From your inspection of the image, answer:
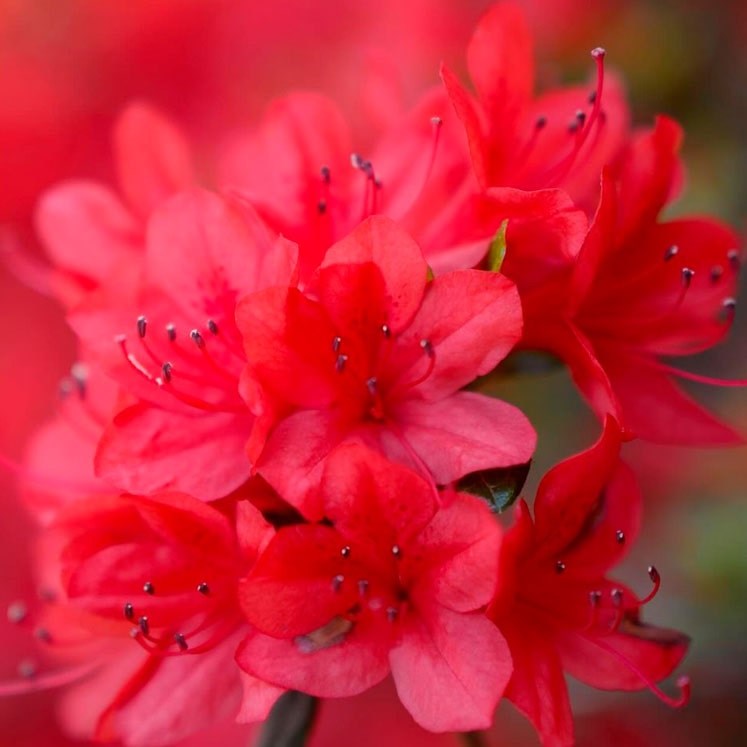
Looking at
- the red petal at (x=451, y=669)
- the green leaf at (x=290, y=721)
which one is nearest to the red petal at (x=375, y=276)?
the red petal at (x=451, y=669)

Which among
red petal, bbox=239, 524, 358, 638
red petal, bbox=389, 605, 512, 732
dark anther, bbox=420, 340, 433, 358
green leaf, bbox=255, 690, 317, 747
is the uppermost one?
dark anther, bbox=420, 340, 433, 358

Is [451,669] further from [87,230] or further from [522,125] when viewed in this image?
[87,230]

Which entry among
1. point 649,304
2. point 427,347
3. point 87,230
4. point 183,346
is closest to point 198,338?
point 183,346

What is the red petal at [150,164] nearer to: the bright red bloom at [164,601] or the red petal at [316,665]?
the bright red bloom at [164,601]

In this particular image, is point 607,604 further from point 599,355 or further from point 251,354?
point 251,354

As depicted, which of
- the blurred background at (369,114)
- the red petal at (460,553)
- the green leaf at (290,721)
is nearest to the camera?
the red petal at (460,553)

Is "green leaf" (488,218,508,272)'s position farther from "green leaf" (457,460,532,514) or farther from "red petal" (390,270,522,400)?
"green leaf" (457,460,532,514)

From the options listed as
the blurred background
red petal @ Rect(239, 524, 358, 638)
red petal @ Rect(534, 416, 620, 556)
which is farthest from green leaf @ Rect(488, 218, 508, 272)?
the blurred background
